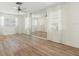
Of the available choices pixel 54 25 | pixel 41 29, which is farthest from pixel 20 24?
pixel 54 25

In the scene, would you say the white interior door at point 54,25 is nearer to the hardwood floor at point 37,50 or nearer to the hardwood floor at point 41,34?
the hardwood floor at point 41,34

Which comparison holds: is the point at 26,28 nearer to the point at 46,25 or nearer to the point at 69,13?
the point at 46,25

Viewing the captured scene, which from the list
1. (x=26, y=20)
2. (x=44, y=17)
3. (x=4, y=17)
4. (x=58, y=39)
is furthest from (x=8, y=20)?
(x=58, y=39)

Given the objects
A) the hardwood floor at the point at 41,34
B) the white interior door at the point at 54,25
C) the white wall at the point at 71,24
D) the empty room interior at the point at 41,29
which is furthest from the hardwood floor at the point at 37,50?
the hardwood floor at the point at 41,34

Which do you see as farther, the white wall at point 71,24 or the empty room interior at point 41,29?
the white wall at point 71,24

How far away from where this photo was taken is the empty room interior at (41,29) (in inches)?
152

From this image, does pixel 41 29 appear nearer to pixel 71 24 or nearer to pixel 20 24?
Result: pixel 20 24

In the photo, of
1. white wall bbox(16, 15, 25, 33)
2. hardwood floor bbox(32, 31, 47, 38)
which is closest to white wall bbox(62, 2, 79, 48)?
hardwood floor bbox(32, 31, 47, 38)

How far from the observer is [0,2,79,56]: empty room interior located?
152 inches

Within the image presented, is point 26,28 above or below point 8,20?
below

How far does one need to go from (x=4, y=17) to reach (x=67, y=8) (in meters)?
5.14

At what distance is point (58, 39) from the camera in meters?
5.34

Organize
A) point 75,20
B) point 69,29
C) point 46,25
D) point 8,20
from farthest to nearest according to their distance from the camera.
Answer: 1. point 8,20
2. point 46,25
3. point 69,29
4. point 75,20

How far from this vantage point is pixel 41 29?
6727 mm
